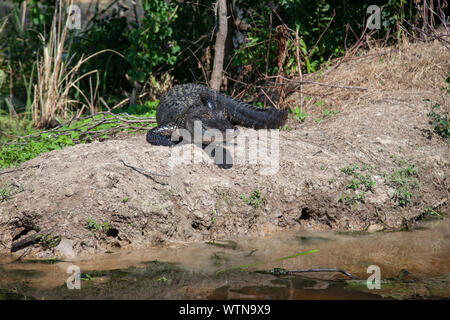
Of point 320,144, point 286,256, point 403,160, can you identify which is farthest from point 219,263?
point 403,160

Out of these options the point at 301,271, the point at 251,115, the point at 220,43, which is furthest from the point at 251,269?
the point at 220,43

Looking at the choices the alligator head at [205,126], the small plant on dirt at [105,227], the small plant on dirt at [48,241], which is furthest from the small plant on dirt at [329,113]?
the small plant on dirt at [48,241]

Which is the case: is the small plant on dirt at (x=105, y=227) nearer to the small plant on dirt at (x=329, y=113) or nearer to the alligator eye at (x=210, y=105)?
the alligator eye at (x=210, y=105)

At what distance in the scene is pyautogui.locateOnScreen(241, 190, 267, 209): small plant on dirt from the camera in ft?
13.4

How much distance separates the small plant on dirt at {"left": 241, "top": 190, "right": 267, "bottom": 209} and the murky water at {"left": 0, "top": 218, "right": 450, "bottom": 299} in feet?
1.02

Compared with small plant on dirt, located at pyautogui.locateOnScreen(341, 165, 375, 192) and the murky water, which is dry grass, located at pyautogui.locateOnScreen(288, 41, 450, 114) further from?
the murky water

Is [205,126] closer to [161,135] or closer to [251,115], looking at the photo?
[161,135]

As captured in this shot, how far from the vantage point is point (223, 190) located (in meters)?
4.07

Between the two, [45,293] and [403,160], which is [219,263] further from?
[403,160]

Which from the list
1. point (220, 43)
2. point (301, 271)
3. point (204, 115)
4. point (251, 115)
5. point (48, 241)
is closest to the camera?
point (301, 271)

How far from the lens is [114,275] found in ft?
10.7

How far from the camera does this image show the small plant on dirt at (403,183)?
4.35 meters

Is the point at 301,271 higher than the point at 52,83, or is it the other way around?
the point at 52,83

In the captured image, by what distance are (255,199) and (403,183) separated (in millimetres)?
1452
